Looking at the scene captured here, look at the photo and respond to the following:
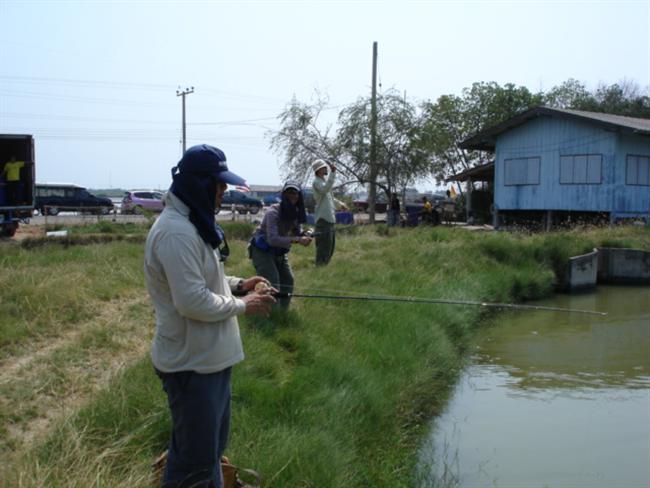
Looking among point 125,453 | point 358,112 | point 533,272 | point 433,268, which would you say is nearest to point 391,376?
point 125,453

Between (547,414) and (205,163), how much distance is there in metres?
5.61

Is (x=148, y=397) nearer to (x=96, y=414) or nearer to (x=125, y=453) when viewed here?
(x=96, y=414)

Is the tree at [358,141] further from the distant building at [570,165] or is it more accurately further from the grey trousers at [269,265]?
the grey trousers at [269,265]

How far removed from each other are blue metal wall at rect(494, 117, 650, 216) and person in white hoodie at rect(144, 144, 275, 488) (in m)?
21.5

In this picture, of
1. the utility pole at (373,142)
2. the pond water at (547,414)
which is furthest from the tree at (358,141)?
the pond water at (547,414)

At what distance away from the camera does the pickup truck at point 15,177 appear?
1784 centimetres

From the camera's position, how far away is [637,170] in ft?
75.3

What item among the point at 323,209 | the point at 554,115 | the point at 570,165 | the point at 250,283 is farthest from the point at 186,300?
the point at 554,115

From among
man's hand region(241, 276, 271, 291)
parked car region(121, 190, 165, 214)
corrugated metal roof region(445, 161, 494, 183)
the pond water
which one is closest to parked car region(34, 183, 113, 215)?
parked car region(121, 190, 165, 214)

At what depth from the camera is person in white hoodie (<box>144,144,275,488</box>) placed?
2.89 m

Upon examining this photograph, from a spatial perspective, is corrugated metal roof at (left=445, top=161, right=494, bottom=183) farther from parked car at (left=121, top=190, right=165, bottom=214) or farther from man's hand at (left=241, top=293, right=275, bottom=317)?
man's hand at (left=241, top=293, right=275, bottom=317)

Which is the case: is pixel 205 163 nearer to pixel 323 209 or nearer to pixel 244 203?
pixel 323 209

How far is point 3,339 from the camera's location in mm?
6035

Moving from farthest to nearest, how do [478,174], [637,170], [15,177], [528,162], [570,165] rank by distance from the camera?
[478,174] < [528,162] < [570,165] < [637,170] < [15,177]
